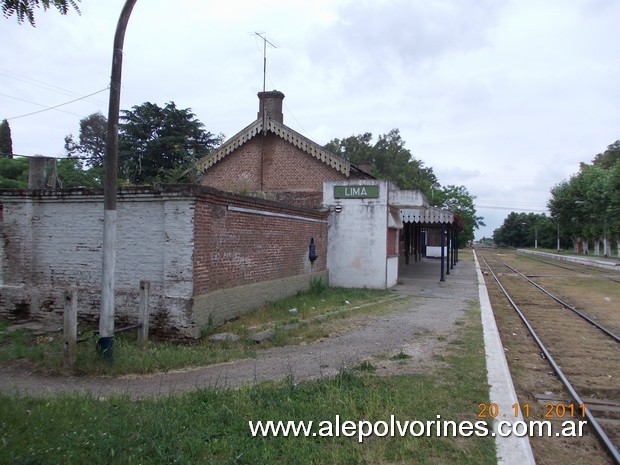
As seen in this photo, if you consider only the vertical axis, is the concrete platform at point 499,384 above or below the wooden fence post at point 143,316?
below

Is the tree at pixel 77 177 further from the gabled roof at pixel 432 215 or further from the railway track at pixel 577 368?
the railway track at pixel 577 368

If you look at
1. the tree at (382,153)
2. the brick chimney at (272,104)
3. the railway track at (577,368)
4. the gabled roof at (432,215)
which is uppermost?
the tree at (382,153)

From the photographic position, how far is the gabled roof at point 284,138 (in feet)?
67.6

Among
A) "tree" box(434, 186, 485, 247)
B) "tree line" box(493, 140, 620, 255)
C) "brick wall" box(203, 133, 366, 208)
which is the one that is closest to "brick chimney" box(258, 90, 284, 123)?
"brick wall" box(203, 133, 366, 208)

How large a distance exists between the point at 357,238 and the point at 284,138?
24.1 ft

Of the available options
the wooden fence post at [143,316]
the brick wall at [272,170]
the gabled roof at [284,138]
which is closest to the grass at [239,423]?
the wooden fence post at [143,316]

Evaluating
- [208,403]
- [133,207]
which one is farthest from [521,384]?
[133,207]

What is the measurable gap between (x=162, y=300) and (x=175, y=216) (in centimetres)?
154

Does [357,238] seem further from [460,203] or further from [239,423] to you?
[460,203]

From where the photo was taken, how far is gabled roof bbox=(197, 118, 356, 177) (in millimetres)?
20609

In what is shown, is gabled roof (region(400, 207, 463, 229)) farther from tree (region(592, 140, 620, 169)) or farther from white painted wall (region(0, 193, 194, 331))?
tree (region(592, 140, 620, 169))

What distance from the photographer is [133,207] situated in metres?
8.99

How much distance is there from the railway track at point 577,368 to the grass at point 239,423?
43.0 inches

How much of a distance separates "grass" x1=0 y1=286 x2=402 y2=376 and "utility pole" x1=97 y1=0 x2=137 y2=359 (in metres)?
0.37
